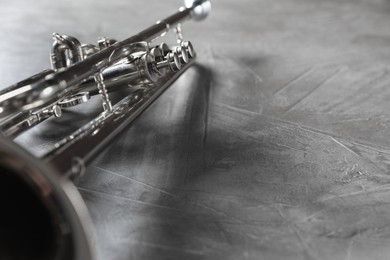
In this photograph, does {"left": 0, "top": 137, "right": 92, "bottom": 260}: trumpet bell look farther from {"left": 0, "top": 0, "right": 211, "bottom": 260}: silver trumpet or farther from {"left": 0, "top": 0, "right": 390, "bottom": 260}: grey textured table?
{"left": 0, "top": 0, "right": 390, "bottom": 260}: grey textured table

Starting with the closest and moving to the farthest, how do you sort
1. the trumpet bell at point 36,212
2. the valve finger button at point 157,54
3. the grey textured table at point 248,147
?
1. the trumpet bell at point 36,212
2. the grey textured table at point 248,147
3. the valve finger button at point 157,54

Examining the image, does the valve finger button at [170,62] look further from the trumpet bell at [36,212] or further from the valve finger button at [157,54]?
the trumpet bell at [36,212]

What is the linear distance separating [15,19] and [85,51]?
0.96m

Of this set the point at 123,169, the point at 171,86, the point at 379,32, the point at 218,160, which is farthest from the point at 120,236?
the point at 379,32

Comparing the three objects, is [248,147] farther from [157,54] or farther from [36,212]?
[36,212]

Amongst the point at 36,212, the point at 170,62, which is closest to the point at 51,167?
the point at 36,212

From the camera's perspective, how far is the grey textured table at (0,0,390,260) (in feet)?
3.33

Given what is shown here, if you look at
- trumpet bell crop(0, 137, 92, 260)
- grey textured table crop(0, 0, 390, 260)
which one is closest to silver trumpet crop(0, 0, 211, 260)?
trumpet bell crop(0, 137, 92, 260)

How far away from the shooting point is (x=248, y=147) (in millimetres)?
1315

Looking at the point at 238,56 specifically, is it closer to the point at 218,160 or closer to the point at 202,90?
the point at 202,90

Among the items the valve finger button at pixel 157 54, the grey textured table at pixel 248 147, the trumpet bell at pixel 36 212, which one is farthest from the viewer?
the valve finger button at pixel 157 54

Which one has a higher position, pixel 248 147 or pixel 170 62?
pixel 170 62

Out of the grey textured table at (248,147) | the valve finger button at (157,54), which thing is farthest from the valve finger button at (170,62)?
the grey textured table at (248,147)

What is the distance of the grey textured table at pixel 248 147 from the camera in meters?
1.01
